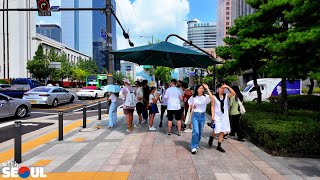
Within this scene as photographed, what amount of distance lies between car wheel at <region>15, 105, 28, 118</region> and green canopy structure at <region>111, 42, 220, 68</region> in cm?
611

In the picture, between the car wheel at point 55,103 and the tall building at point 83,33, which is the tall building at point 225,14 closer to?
the tall building at point 83,33

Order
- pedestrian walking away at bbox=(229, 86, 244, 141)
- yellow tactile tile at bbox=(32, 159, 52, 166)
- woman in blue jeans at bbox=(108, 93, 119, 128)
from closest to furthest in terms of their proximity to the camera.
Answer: yellow tactile tile at bbox=(32, 159, 52, 166) < pedestrian walking away at bbox=(229, 86, 244, 141) < woman in blue jeans at bbox=(108, 93, 119, 128)

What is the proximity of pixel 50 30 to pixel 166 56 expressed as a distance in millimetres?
167501

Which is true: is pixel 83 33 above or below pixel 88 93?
above

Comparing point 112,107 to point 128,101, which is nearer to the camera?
point 128,101

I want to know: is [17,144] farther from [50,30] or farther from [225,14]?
[50,30]

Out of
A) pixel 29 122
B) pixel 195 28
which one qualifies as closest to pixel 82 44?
pixel 195 28

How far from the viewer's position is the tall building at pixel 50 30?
523 ft

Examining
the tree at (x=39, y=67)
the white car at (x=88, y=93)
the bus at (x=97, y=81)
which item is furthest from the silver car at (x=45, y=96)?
the tree at (x=39, y=67)

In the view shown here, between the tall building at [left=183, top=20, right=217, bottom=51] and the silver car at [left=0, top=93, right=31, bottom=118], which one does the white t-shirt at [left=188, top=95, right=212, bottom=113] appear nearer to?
the silver car at [left=0, top=93, right=31, bottom=118]

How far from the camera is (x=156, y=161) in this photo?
20.1 feet

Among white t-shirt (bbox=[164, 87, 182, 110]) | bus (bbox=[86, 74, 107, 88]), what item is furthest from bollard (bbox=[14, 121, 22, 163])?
bus (bbox=[86, 74, 107, 88])

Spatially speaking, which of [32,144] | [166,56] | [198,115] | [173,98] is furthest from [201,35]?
[198,115]

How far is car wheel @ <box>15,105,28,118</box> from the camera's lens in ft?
44.9
